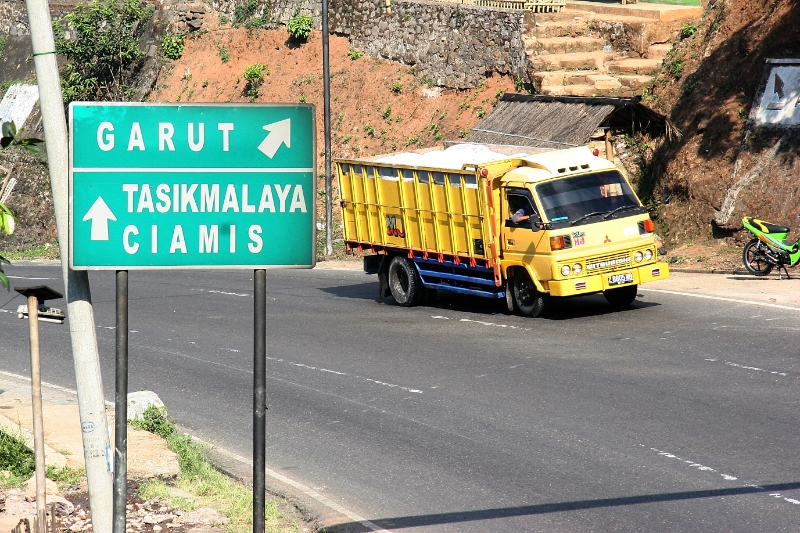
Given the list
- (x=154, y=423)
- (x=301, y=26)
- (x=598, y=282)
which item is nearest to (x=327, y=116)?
(x=598, y=282)

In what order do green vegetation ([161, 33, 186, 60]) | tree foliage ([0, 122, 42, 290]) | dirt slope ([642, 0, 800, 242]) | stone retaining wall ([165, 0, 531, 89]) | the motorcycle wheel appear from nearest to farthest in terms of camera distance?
tree foliage ([0, 122, 42, 290])
the motorcycle wheel
dirt slope ([642, 0, 800, 242])
stone retaining wall ([165, 0, 531, 89])
green vegetation ([161, 33, 186, 60])

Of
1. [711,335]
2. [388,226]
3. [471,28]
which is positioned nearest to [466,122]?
[471,28]

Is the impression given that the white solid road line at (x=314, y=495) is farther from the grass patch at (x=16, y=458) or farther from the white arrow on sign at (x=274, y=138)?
the white arrow on sign at (x=274, y=138)

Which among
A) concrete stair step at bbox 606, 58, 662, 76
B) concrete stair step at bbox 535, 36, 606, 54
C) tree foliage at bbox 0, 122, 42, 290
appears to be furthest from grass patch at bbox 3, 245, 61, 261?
tree foliage at bbox 0, 122, 42, 290

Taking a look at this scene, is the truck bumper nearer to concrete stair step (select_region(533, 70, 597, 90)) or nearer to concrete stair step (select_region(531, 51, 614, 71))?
concrete stair step (select_region(533, 70, 597, 90))

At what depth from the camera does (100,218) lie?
6004 mm

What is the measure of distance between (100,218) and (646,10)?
1049 inches

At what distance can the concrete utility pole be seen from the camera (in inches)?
242

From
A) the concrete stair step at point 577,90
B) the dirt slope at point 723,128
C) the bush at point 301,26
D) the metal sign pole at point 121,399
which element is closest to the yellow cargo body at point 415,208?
the dirt slope at point 723,128

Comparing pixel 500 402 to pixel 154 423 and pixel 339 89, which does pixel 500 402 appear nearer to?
pixel 154 423

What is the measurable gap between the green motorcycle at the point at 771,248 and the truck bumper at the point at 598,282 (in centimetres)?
322

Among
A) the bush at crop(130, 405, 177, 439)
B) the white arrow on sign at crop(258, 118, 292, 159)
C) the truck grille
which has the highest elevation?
the white arrow on sign at crop(258, 118, 292, 159)

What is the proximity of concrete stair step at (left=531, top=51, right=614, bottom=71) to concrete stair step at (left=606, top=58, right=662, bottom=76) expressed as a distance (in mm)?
450

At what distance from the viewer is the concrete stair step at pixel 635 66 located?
27812 mm
